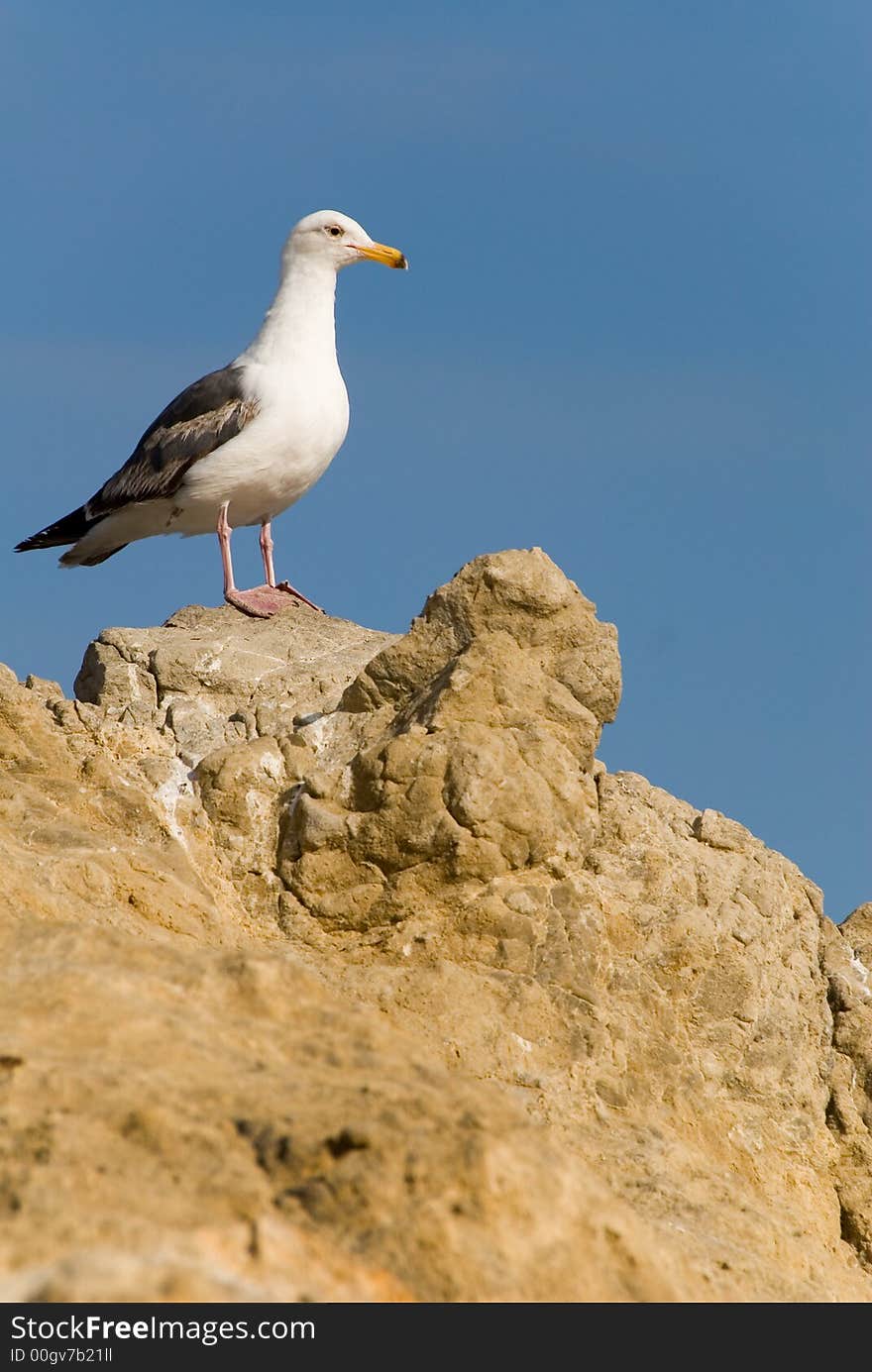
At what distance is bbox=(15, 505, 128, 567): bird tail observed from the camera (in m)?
14.9

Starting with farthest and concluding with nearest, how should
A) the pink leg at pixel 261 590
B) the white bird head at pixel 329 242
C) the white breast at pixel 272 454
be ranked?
the white bird head at pixel 329 242 < the white breast at pixel 272 454 < the pink leg at pixel 261 590

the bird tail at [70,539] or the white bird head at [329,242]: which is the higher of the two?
the white bird head at [329,242]

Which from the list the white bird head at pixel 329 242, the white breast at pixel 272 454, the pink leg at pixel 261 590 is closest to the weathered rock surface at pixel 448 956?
the pink leg at pixel 261 590

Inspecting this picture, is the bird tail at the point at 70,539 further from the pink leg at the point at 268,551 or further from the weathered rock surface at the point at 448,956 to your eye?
the weathered rock surface at the point at 448,956

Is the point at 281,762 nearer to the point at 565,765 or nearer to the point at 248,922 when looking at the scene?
the point at 248,922

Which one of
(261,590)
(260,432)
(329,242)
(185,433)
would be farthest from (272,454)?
(329,242)

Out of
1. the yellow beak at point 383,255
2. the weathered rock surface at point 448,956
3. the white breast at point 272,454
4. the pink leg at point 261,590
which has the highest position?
the yellow beak at point 383,255

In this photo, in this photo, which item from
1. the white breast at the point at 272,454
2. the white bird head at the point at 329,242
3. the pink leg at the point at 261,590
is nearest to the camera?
the pink leg at the point at 261,590

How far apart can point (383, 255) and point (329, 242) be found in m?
0.49

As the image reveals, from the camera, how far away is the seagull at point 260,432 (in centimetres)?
1362

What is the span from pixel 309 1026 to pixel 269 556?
8.82 meters

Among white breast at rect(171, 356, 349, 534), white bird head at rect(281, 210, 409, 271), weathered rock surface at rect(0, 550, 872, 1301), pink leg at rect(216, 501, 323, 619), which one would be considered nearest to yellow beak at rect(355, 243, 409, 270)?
white bird head at rect(281, 210, 409, 271)

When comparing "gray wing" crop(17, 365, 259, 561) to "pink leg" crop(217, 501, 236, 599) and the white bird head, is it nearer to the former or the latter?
"pink leg" crop(217, 501, 236, 599)

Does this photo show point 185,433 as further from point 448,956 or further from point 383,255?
point 448,956
